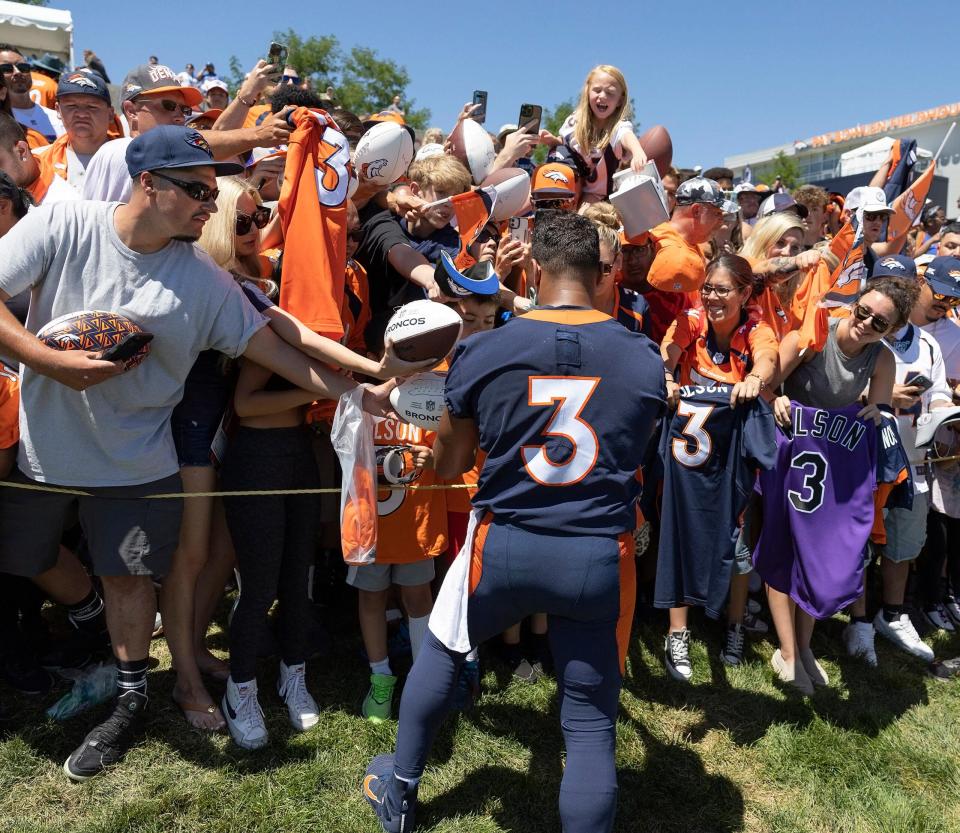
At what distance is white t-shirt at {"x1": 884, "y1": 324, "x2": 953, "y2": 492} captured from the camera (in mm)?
4871

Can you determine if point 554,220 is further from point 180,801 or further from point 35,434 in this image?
point 180,801

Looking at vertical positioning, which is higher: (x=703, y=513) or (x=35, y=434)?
(x=35, y=434)

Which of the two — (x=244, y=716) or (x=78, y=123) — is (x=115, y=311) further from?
(x=78, y=123)

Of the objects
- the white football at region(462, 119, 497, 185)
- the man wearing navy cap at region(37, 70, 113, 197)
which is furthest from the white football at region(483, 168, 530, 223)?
the man wearing navy cap at region(37, 70, 113, 197)

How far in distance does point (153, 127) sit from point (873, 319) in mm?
3658

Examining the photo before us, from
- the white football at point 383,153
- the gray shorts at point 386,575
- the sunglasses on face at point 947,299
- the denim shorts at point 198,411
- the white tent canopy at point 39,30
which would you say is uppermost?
the white tent canopy at point 39,30

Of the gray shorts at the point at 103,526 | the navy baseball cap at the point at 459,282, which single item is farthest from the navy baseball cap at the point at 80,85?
the navy baseball cap at the point at 459,282

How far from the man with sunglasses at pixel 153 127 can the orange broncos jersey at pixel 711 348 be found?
2287 millimetres

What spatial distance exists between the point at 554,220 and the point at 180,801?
2643 mm

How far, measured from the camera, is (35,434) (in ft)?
9.53

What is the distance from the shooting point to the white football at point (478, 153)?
15.3 feet

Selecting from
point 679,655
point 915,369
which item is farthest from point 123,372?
point 915,369

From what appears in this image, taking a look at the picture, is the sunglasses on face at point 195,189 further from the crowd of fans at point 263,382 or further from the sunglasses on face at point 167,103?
the sunglasses on face at point 167,103

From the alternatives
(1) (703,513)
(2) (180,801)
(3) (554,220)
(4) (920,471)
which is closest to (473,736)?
(2) (180,801)
